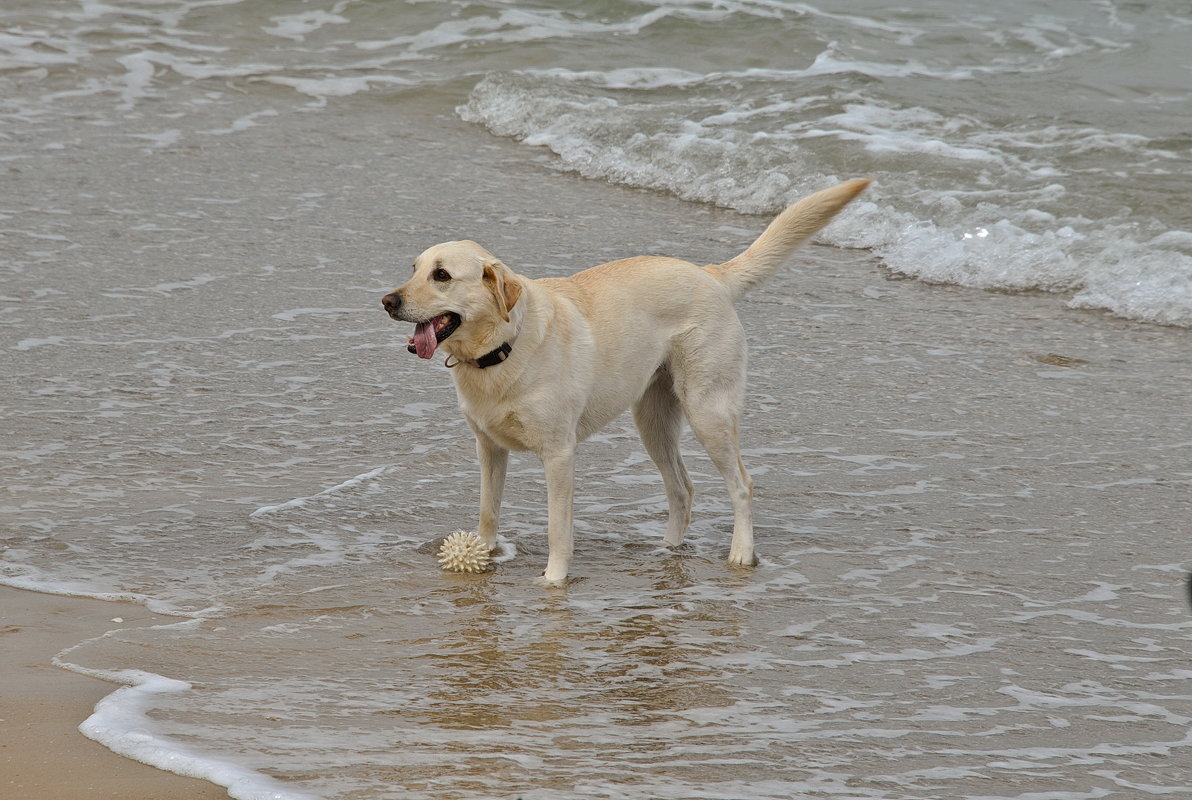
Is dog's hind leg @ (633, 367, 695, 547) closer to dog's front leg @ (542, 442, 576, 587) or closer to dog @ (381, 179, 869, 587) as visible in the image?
dog @ (381, 179, 869, 587)

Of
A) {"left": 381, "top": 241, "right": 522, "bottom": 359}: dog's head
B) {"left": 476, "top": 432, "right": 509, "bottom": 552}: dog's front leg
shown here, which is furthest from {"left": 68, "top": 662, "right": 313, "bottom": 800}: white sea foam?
{"left": 476, "top": 432, "right": 509, "bottom": 552}: dog's front leg

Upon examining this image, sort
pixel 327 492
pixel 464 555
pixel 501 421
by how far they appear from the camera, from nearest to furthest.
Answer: pixel 501 421 < pixel 464 555 < pixel 327 492

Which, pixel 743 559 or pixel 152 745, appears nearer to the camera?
pixel 152 745

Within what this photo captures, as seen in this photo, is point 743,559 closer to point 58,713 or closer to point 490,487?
point 490,487

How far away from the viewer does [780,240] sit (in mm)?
5766

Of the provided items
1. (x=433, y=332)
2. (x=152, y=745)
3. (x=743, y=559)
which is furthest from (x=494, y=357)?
(x=152, y=745)

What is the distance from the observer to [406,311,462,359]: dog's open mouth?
4.74 meters

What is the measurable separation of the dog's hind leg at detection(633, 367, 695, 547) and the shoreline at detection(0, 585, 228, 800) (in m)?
2.02

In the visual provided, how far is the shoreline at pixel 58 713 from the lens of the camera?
327 centimetres

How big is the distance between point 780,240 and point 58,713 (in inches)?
132

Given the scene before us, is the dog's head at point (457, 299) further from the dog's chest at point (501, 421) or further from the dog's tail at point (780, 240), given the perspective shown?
the dog's tail at point (780, 240)

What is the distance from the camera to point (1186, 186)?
10.6m

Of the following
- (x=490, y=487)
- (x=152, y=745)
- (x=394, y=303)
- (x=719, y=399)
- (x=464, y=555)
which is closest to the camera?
(x=152, y=745)

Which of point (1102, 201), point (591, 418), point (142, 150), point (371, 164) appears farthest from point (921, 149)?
point (591, 418)
